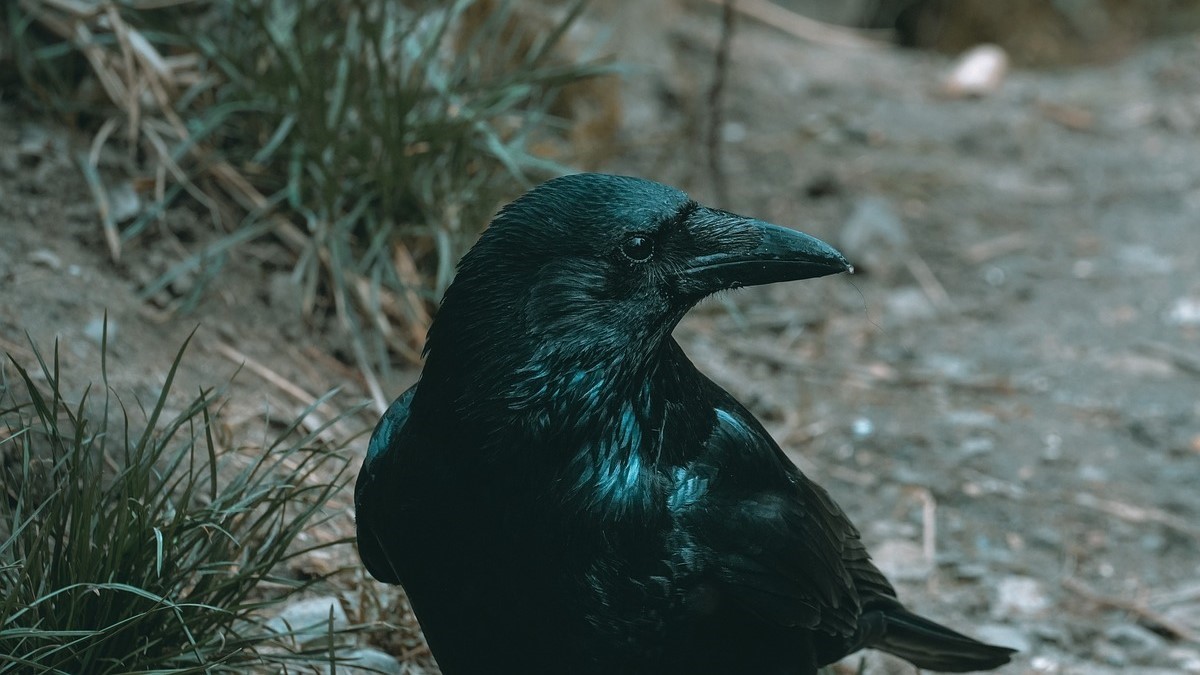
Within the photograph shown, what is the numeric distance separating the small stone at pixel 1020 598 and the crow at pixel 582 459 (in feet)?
5.16

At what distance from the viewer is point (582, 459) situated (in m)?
2.29

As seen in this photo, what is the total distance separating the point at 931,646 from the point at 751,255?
1.14m

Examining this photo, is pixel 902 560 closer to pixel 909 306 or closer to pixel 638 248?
pixel 909 306

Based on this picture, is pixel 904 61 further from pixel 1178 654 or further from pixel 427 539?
pixel 427 539

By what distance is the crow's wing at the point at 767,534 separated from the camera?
2.41 metres

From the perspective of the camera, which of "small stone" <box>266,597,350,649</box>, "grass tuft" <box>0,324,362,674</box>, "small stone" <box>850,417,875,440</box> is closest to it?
"grass tuft" <box>0,324,362,674</box>

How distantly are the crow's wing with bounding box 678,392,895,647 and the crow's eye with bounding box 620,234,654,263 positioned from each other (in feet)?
1.26

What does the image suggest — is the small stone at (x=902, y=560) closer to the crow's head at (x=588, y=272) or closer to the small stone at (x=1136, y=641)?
the small stone at (x=1136, y=641)

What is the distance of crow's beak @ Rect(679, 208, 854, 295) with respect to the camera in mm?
2408

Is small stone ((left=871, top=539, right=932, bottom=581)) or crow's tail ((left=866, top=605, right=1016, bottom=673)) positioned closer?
crow's tail ((left=866, top=605, right=1016, bottom=673))

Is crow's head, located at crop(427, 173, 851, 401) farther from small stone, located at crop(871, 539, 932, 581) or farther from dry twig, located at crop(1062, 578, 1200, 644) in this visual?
dry twig, located at crop(1062, 578, 1200, 644)

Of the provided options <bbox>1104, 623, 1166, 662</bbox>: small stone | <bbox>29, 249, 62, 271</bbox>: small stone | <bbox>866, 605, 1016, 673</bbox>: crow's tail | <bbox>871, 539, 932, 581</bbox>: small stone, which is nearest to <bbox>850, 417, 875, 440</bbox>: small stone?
<bbox>871, 539, 932, 581</bbox>: small stone

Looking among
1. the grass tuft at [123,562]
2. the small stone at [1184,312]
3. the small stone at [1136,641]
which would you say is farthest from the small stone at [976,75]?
the grass tuft at [123,562]

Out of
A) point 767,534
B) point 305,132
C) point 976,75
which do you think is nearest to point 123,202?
point 305,132
